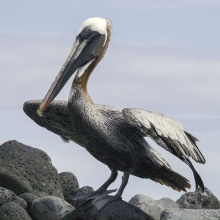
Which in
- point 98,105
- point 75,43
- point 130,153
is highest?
point 75,43

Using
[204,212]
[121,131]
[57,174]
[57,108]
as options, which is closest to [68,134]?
[57,108]

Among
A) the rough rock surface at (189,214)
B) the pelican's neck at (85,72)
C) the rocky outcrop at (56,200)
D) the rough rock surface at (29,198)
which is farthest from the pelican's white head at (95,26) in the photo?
the rough rock surface at (29,198)

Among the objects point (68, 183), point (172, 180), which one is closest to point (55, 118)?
point (172, 180)

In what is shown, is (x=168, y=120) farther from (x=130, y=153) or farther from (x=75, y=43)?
(x=75, y=43)

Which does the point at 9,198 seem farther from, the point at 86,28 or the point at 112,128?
the point at 86,28

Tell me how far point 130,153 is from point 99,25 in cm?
195

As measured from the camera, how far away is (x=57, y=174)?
15461 mm

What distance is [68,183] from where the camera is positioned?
15.7 m

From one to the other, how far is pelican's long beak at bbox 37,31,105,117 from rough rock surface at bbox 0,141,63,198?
3.09 m

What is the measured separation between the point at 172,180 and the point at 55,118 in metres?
2.04

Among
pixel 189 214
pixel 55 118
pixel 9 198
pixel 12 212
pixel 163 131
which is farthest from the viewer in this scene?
pixel 9 198

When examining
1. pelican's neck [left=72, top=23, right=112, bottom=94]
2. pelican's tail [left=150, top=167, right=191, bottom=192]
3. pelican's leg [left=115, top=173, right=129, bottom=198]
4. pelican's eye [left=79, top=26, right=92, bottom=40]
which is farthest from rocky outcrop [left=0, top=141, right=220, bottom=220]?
pelican's eye [left=79, top=26, right=92, bottom=40]

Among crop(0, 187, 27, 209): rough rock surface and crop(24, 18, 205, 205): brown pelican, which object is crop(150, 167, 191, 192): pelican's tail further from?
crop(0, 187, 27, 209): rough rock surface

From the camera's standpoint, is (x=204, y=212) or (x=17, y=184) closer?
(x=204, y=212)
